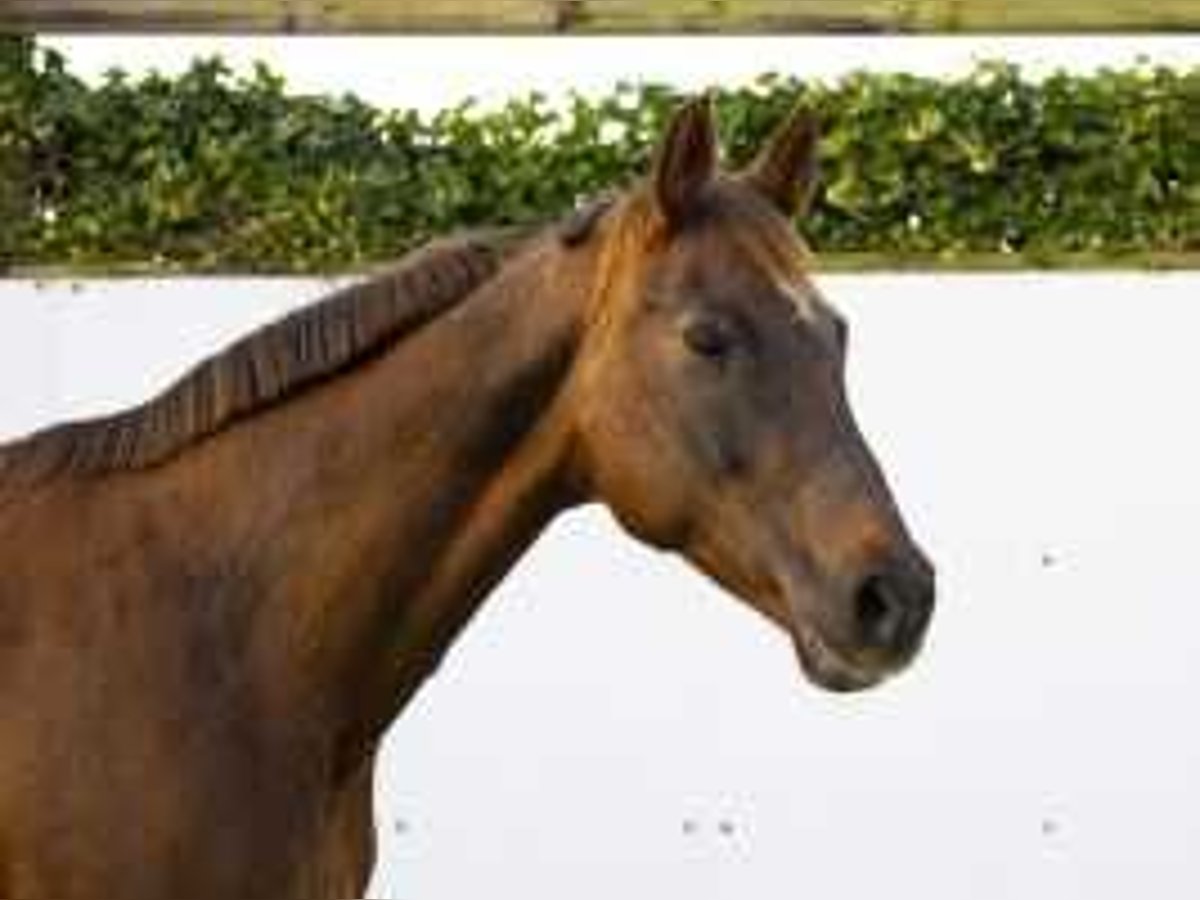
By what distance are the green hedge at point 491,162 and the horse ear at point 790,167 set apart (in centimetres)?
245

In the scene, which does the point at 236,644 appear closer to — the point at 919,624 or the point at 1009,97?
the point at 919,624

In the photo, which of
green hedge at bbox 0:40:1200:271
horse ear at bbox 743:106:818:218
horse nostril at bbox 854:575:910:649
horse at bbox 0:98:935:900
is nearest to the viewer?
horse nostril at bbox 854:575:910:649

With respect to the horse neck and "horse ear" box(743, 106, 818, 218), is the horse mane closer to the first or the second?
the horse neck

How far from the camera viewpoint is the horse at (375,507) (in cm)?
415

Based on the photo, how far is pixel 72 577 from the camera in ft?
14.1

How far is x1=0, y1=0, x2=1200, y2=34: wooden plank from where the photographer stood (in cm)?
705

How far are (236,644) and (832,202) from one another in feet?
9.74

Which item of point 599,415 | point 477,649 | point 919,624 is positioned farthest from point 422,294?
point 477,649

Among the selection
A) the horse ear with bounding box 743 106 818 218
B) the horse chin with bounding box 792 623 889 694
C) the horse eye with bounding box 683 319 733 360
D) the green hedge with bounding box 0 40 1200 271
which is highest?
the horse ear with bounding box 743 106 818 218

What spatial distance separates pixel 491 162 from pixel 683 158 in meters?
2.80

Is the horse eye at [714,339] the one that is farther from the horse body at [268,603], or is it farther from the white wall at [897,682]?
the white wall at [897,682]

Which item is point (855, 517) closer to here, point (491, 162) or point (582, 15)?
point (491, 162)

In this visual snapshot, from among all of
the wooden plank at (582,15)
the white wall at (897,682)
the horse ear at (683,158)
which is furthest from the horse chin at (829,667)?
the wooden plank at (582,15)

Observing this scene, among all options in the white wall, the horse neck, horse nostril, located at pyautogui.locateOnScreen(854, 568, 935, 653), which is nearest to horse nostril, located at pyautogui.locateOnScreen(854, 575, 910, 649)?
horse nostril, located at pyautogui.locateOnScreen(854, 568, 935, 653)
